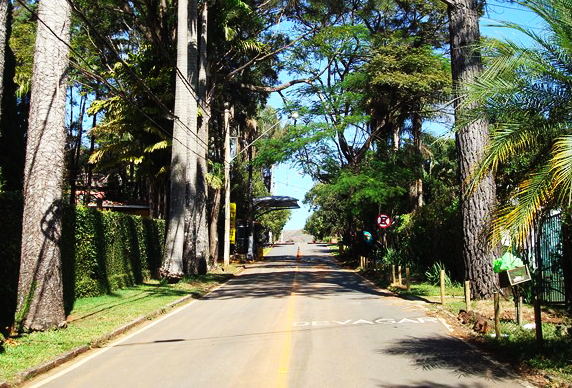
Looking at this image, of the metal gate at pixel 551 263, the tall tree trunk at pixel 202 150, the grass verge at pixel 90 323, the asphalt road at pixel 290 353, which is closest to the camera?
the asphalt road at pixel 290 353

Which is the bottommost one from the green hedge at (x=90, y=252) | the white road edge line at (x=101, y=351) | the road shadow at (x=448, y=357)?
the white road edge line at (x=101, y=351)

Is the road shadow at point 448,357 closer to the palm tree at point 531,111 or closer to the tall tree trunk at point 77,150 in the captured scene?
the palm tree at point 531,111

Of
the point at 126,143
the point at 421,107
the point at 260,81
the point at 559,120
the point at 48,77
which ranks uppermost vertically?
the point at 260,81

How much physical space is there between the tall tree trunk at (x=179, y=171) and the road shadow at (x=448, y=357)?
47.0 ft

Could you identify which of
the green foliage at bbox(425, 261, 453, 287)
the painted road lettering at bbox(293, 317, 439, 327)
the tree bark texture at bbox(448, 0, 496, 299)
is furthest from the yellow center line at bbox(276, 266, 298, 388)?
the green foliage at bbox(425, 261, 453, 287)

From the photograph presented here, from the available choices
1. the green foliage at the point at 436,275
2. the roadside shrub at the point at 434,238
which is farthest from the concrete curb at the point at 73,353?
the roadside shrub at the point at 434,238

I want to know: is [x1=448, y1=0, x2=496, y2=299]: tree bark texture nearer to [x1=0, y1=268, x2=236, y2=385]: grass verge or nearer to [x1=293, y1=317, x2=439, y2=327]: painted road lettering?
[x1=293, y1=317, x2=439, y2=327]: painted road lettering

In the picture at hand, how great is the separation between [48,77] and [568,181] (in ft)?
32.8

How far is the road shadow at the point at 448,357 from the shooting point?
24.2ft

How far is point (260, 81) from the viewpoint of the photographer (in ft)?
118

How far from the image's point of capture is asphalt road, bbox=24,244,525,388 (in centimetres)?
706

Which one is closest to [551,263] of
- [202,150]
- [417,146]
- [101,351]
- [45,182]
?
[101,351]

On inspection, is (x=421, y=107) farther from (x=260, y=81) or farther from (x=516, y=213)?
(x=516, y=213)

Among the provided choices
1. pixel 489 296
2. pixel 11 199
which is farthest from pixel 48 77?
pixel 489 296
